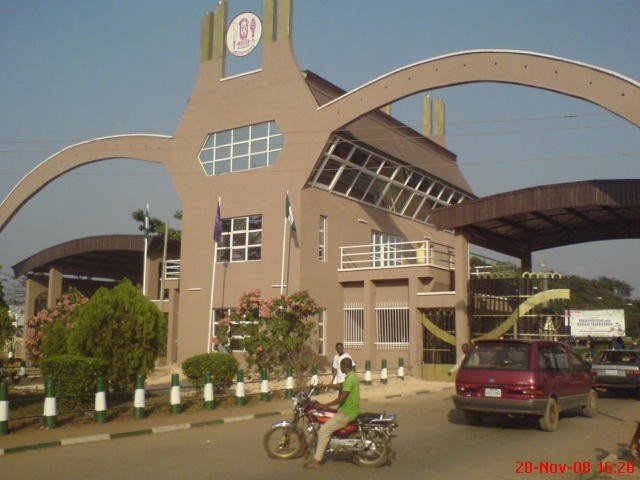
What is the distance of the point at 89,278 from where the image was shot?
47188mm

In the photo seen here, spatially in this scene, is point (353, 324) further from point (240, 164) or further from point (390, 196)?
point (240, 164)

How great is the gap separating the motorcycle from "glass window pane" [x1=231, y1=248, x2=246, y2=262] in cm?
2028

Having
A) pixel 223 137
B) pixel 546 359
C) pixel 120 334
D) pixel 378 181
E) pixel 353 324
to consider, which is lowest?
pixel 546 359

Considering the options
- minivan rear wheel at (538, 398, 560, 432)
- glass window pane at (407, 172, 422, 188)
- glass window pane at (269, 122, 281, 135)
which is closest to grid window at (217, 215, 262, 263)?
glass window pane at (269, 122, 281, 135)

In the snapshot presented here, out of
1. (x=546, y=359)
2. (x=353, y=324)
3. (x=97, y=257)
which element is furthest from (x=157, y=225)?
(x=546, y=359)

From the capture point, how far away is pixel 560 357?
14.5 m

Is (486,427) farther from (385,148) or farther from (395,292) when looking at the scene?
(385,148)

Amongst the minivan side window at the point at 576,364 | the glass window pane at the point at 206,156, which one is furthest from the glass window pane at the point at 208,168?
the minivan side window at the point at 576,364

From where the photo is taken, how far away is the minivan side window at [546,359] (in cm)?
1340

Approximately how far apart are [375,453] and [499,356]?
4.92m

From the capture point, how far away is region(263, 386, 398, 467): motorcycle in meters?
9.67

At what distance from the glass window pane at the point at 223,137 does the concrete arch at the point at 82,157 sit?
8.78 ft

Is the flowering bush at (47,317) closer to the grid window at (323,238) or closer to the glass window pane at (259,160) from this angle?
the glass window pane at (259,160)

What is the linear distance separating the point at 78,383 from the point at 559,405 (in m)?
10.2
